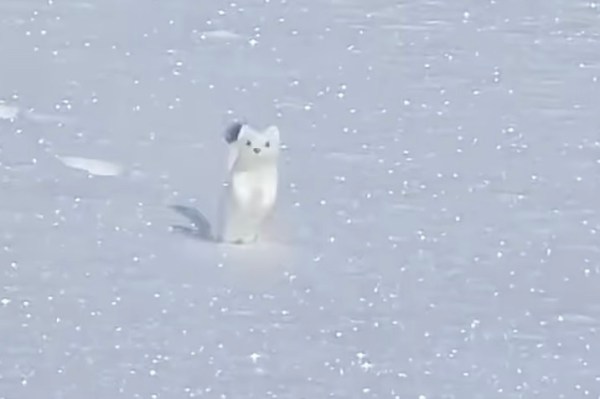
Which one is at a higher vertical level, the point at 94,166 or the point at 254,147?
the point at 254,147

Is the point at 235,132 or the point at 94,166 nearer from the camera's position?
the point at 235,132

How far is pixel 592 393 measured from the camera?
2.57m

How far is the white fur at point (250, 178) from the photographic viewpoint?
9.29 ft

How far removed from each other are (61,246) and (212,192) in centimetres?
29

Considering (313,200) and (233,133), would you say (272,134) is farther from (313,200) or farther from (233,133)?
(313,200)

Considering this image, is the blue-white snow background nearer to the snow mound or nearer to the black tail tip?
the snow mound

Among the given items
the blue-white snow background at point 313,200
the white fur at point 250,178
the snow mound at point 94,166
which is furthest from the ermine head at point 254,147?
the snow mound at point 94,166

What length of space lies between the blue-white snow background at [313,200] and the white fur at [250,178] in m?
0.06

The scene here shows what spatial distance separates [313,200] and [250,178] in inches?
10.5

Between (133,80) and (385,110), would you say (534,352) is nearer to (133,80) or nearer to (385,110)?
(385,110)

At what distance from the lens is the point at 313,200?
122 inches

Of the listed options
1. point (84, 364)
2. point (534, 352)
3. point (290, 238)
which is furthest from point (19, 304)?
point (534, 352)

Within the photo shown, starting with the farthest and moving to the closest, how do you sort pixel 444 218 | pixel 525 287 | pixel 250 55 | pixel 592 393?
1. pixel 250 55
2. pixel 444 218
3. pixel 525 287
4. pixel 592 393

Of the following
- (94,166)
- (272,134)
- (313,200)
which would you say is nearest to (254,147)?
(272,134)
